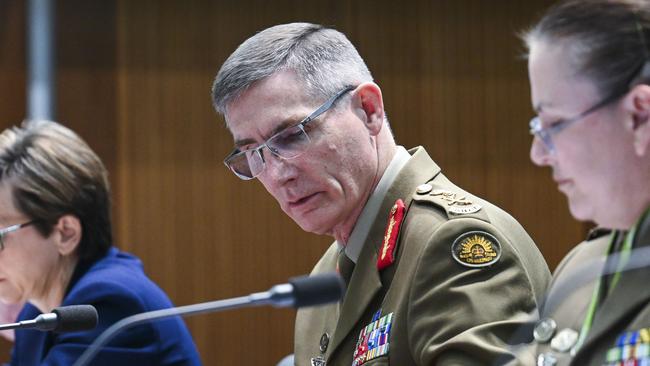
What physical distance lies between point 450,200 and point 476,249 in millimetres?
168

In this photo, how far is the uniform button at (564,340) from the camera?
62.3 inches

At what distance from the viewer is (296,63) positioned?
224 centimetres

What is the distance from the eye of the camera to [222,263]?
5.03 meters

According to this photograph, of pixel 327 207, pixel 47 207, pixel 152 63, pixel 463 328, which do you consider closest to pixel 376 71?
pixel 152 63

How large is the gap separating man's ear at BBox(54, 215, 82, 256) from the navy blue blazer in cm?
10

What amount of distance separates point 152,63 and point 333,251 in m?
2.67

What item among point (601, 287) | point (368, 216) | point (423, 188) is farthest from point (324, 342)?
point (601, 287)

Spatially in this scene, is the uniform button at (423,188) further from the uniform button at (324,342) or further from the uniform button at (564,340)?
the uniform button at (564,340)

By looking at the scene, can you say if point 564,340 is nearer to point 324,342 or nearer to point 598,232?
point 598,232

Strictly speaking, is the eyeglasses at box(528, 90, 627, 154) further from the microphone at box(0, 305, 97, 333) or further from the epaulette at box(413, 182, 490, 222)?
the microphone at box(0, 305, 97, 333)

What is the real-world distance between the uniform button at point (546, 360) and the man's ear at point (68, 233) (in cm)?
172

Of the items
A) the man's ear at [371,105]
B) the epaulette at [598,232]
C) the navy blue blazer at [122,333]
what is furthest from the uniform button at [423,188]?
the navy blue blazer at [122,333]

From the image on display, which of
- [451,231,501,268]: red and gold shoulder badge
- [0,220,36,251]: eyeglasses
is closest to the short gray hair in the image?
[451,231,501,268]: red and gold shoulder badge

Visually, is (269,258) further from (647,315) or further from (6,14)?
(647,315)
